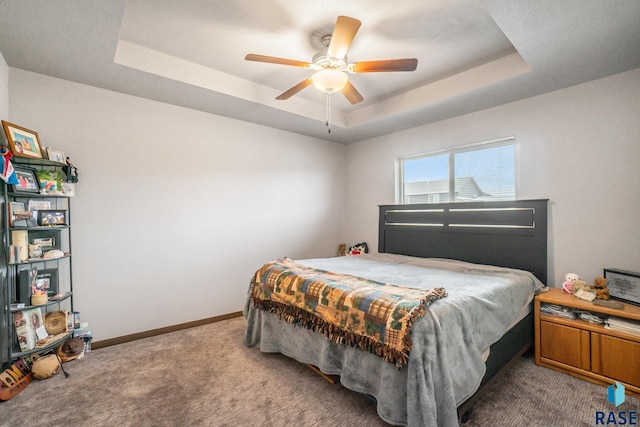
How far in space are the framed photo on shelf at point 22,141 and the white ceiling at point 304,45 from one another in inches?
22.9

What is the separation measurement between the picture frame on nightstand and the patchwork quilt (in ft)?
5.46

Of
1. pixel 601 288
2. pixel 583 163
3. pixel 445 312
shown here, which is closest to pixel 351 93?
Result: pixel 445 312

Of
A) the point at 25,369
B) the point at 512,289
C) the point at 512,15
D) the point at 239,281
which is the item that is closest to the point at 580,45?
the point at 512,15

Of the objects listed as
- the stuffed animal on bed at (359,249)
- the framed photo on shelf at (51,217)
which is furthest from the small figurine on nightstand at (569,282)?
the framed photo on shelf at (51,217)

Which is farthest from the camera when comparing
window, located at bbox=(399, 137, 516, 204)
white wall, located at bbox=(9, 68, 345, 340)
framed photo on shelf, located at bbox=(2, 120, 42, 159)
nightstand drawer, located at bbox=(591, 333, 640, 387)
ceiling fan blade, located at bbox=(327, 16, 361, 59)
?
window, located at bbox=(399, 137, 516, 204)

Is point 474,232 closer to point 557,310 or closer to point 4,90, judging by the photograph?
point 557,310

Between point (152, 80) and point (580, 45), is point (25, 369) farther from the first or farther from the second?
point (580, 45)

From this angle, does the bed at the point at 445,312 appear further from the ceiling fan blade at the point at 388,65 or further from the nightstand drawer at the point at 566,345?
the ceiling fan blade at the point at 388,65

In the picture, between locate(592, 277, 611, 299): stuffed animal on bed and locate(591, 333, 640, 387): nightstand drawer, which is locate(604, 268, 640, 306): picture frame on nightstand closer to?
locate(592, 277, 611, 299): stuffed animal on bed

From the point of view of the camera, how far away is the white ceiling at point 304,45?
1835 mm

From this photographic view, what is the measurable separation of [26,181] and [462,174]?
14.1ft

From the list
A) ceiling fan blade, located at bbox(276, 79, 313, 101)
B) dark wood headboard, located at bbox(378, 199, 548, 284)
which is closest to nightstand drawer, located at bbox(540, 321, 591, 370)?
dark wood headboard, located at bbox(378, 199, 548, 284)

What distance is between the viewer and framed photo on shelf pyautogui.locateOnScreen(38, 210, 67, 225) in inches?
93.6

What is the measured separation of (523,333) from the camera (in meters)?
2.43
